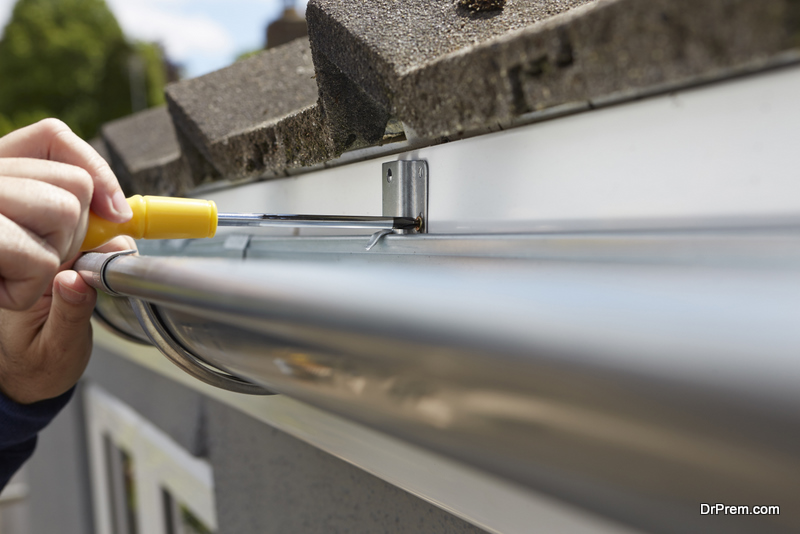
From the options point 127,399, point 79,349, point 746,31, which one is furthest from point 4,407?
→ point 127,399

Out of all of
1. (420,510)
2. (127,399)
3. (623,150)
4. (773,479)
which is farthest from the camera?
(127,399)

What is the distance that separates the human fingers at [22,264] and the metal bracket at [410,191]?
28 cm

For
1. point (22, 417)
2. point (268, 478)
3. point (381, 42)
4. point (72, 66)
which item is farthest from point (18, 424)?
point (72, 66)

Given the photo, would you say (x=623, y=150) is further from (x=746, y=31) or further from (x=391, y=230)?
(x=391, y=230)

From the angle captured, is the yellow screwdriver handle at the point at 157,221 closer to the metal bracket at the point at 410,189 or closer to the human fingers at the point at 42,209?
the human fingers at the point at 42,209

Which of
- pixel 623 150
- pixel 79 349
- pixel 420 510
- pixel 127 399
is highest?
pixel 623 150

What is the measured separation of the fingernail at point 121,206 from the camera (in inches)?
18.7

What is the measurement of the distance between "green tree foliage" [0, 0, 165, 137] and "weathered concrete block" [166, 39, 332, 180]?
57.0 feet

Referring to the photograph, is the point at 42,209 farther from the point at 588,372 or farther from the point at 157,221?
the point at 588,372

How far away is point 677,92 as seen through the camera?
0.38m

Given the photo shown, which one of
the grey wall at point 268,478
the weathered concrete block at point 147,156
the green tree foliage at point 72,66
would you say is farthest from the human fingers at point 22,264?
the green tree foliage at point 72,66

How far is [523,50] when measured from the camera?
38cm

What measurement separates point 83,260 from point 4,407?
37 cm

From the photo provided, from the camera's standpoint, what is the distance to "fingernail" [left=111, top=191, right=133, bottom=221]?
48cm
